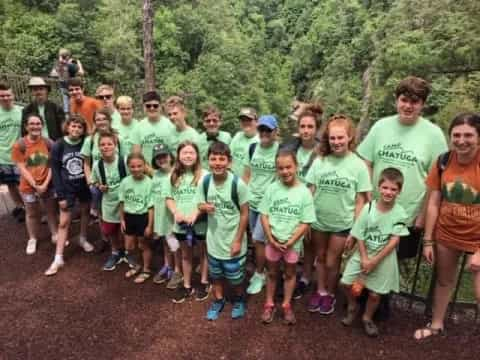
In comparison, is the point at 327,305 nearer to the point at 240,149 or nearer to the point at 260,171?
the point at 260,171

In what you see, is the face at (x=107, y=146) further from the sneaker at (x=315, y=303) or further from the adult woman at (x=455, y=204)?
the adult woman at (x=455, y=204)

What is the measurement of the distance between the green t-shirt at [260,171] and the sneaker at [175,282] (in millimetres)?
1104

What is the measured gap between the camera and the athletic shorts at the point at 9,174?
5.43 metres

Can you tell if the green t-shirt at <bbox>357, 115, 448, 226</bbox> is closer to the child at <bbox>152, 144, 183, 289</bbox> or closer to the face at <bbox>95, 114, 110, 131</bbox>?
the child at <bbox>152, 144, 183, 289</bbox>

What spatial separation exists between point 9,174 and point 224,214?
3.55 metres

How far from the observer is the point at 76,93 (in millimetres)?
5273

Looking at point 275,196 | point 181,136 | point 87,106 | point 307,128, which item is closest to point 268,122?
point 307,128

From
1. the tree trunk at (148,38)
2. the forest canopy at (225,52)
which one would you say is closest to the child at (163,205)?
the tree trunk at (148,38)

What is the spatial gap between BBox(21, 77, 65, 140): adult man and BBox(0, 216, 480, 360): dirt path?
2.01 m

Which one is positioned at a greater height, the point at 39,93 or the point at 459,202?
the point at 39,93

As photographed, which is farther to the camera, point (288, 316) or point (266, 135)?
point (266, 135)

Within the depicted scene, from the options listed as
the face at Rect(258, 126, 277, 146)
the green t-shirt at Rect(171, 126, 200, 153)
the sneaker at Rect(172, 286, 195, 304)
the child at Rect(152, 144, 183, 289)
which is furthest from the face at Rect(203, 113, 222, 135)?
the sneaker at Rect(172, 286, 195, 304)

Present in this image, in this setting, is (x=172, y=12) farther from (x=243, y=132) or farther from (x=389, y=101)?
(x=243, y=132)

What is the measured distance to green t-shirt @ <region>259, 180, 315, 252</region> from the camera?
3.40m
